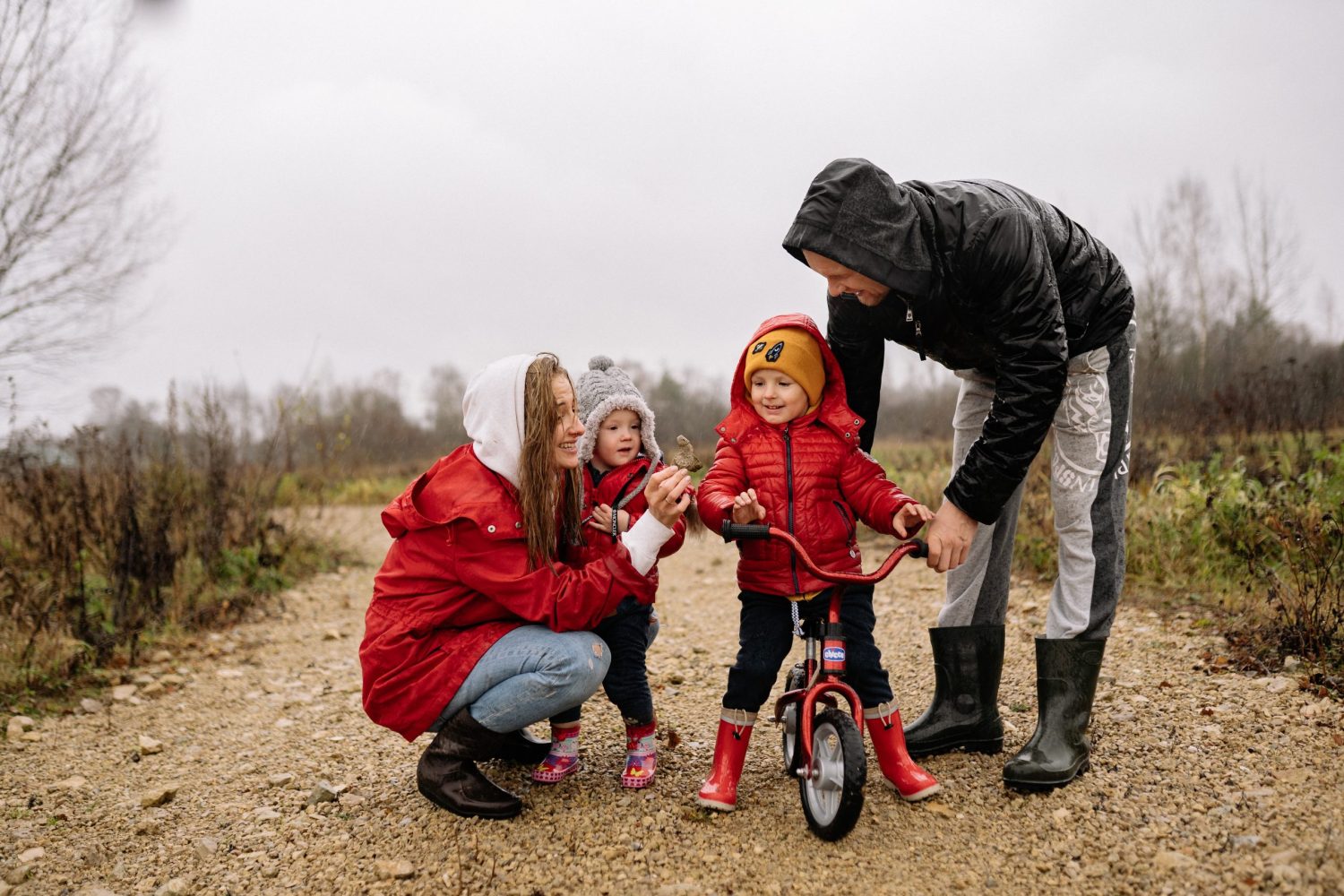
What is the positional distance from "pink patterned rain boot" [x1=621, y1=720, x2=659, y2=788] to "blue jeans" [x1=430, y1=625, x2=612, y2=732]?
1.31ft

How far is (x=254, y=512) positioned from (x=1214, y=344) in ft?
44.7

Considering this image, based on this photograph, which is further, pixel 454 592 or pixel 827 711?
pixel 454 592

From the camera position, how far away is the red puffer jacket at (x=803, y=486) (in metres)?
2.98

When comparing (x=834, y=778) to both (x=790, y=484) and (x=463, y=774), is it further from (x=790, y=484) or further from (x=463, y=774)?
(x=463, y=774)

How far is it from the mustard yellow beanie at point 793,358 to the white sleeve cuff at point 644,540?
61cm

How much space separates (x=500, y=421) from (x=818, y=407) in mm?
1050

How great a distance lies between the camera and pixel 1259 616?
14.7ft

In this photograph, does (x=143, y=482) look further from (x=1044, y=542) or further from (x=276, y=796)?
(x=1044, y=542)

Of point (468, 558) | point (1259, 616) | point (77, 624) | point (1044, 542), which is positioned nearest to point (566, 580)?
point (468, 558)

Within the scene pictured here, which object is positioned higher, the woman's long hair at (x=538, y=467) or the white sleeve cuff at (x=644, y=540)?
the woman's long hair at (x=538, y=467)

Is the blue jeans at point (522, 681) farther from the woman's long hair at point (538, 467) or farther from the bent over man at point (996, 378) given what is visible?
the bent over man at point (996, 378)

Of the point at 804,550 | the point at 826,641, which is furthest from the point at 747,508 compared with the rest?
the point at 826,641

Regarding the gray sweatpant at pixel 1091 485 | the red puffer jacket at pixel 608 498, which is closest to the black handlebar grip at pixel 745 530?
the red puffer jacket at pixel 608 498

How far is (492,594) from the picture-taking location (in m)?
Answer: 2.92
